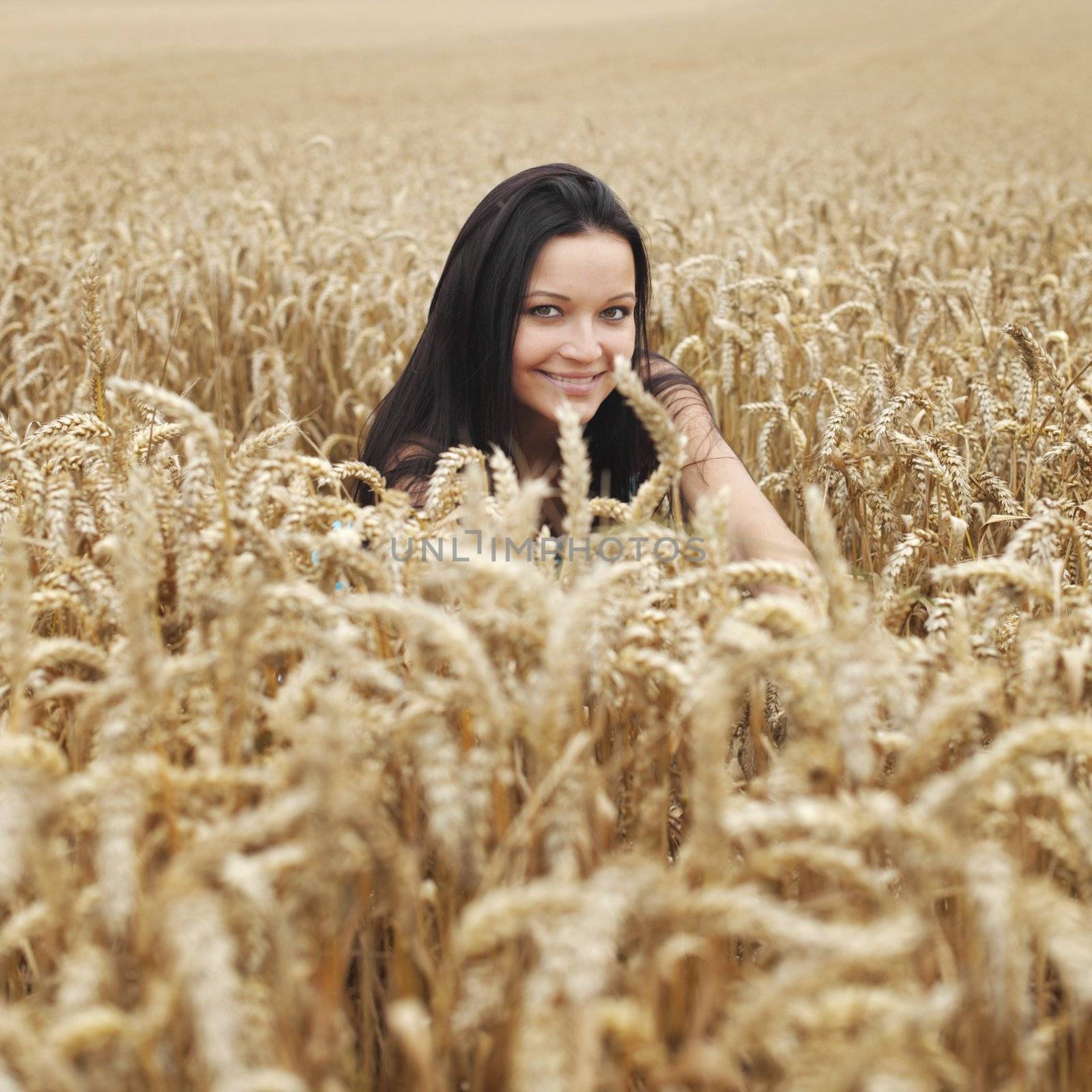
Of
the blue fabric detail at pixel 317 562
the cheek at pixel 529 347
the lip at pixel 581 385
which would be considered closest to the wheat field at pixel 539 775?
the blue fabric detail at pixel 317 562

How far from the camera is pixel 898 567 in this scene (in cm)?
136

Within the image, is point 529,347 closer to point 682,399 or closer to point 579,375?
point 579,375

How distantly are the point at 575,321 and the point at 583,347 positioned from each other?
0.08 m

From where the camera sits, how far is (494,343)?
2.21 m

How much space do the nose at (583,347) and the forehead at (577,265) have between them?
8 cm

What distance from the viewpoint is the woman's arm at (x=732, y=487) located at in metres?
1.96

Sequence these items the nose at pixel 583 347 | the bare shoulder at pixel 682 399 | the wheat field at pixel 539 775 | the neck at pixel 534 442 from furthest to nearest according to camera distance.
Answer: the neck at pixel 534 442, the bare shoulder at pixel 682 399, the nose at pixel 583 347, the wheat field at pixel 539 775

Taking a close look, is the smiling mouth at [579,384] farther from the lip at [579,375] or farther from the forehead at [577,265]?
the forehead at [577,265]

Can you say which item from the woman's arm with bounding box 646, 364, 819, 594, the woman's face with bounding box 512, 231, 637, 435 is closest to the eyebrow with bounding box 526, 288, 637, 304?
the woman's face with bounding box 512, 231, 637, 435

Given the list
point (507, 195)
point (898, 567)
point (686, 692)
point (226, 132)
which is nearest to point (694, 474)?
point (507, 195)

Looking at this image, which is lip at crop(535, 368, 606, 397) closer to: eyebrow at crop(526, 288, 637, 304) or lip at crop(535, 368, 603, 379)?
lip at crop(535, 368, 603, 379)

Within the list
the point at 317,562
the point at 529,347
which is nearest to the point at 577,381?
the point at 529,347

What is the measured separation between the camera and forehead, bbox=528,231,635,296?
2.13m

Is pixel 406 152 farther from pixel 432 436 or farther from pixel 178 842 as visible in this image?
pixel 178 842
